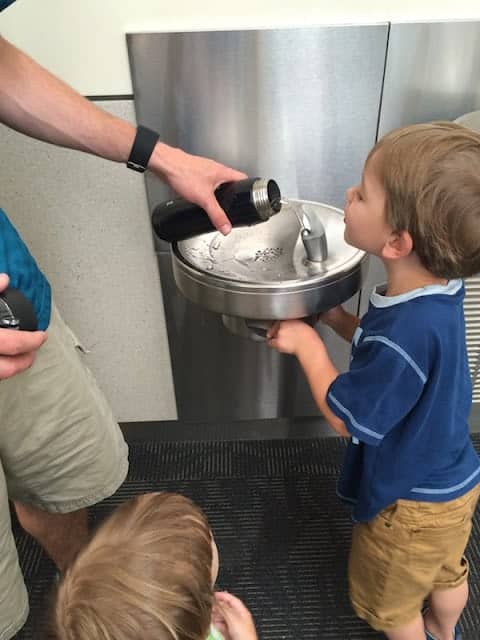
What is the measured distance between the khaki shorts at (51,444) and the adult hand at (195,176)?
11.6 inches

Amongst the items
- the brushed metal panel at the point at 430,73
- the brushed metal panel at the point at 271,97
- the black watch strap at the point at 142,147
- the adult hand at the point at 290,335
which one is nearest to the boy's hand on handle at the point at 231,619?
the adult hand at the point at 290,335

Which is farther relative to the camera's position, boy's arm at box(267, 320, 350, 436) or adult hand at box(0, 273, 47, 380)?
boy's arm at box(267, 320, 350, 436)

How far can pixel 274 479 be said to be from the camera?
1453 millimetres

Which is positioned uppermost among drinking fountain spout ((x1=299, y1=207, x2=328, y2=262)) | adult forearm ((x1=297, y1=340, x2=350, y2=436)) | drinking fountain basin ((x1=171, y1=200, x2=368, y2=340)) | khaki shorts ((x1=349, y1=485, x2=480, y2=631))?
drinking fountain spout ((x1=299, y1=207, x2=328, y2=262))

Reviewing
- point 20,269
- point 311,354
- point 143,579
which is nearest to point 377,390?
point 311,354

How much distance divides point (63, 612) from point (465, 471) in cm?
60

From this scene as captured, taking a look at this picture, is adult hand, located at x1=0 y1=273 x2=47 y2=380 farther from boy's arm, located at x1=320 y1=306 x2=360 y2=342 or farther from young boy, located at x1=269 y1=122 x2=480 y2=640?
boy's arm, located at x1=320 y1=306 x2=360 y2=342

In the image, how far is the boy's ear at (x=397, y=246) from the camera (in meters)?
0.73

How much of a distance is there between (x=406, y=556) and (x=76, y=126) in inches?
32.9

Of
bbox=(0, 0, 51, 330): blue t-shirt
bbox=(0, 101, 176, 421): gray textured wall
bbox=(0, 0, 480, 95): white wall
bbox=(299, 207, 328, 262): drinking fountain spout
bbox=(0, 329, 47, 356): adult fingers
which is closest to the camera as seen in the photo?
bbox=(0, 329, 47, 356): adult fingers

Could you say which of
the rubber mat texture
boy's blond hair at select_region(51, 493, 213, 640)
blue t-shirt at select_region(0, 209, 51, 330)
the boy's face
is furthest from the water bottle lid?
the rubber mat texture

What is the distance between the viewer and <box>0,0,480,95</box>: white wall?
1.00 m

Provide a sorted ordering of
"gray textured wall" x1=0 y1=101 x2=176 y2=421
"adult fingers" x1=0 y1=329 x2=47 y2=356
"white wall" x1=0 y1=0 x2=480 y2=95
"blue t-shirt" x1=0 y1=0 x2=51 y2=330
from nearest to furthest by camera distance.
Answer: "adult fingers" x1=0 y1=329 x2=47 y2=356
"blue t-shirt" x1=0 y1=0 x2=51 y2=330
"white wall" x1=0 y1=0 x2=480 y2=95
"gray textured wall" x1=0 y1=101 x2=176 y2=421

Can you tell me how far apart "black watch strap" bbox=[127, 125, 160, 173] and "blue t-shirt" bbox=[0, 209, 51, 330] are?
0.76 ft
